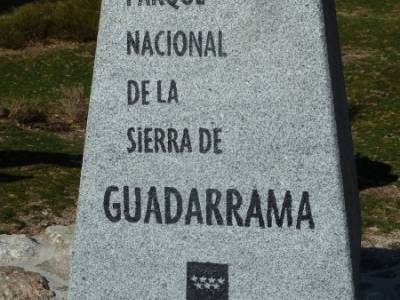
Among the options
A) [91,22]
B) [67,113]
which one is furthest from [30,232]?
[91,22]

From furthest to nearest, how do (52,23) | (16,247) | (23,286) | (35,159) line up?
1. (52,23)
2. (35,159)
3. (16,247)
4. (23,286)

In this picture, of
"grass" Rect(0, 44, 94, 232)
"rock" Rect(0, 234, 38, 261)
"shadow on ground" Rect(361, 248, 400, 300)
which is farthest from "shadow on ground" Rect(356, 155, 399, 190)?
"rock" Rect(0, 234, 38, 261)

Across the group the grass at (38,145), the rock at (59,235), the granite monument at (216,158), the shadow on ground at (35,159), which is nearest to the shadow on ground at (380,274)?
the granite monument at (216,158)

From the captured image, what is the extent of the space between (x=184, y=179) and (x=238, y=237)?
385mm

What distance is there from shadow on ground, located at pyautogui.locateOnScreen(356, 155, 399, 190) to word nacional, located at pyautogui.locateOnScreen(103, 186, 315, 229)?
456 centimetres

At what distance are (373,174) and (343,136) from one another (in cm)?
465

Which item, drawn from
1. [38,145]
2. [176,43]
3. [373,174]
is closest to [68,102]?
[38,145]

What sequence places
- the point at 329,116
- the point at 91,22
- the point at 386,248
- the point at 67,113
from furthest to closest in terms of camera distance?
1. the point at 91,22
2. the point at 67,113
3. the point at 386,248
4. the point at 329,116

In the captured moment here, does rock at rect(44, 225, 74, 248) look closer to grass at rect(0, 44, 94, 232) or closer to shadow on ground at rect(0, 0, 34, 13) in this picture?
grass at rect(0, 44, 94, 232)

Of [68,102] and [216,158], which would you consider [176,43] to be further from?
[68,102]

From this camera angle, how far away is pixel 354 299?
14.7 ft

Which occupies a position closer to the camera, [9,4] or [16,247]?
[16,247]

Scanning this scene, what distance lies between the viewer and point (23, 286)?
571 cm

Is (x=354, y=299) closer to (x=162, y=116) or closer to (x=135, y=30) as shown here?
(x=162, y=116)
